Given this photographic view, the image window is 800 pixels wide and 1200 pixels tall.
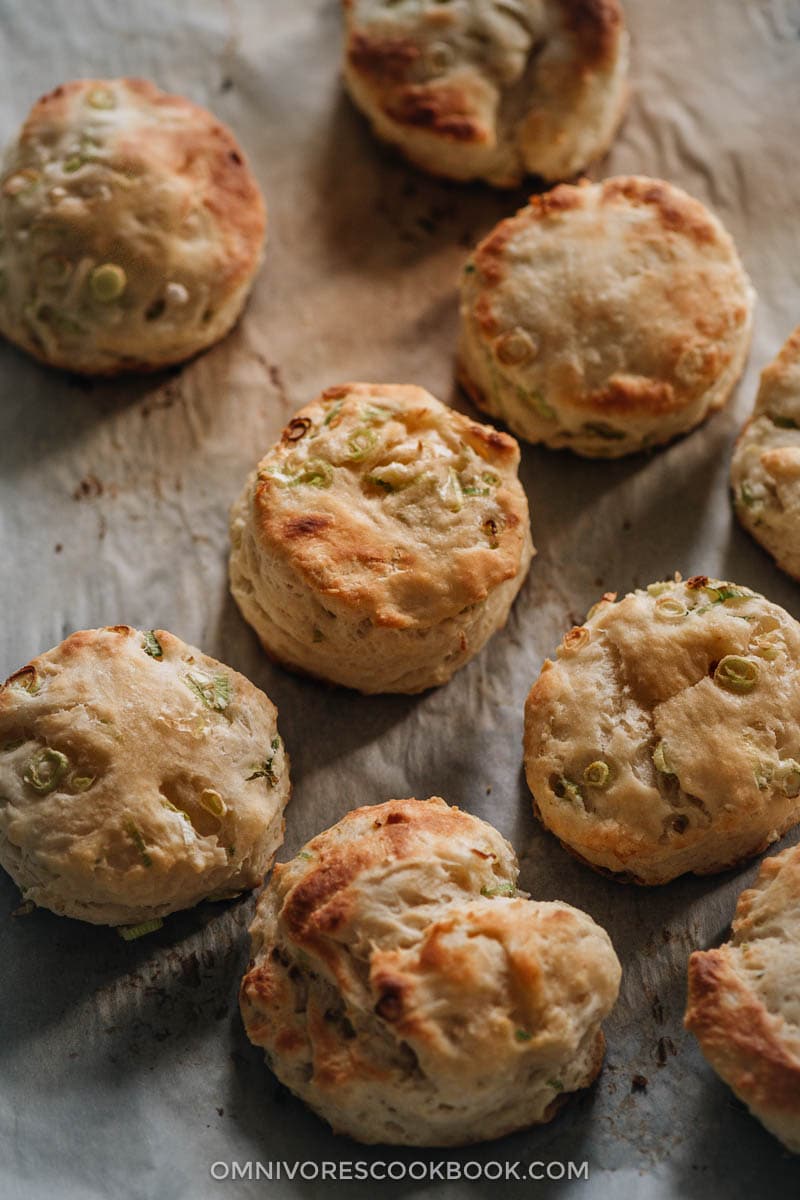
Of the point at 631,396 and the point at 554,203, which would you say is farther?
the point at 554,203

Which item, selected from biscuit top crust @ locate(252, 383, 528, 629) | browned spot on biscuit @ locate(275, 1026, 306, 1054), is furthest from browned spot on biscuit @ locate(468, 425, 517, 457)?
browned spot on biscuit @ locate(275, 1026, 306, 1054)

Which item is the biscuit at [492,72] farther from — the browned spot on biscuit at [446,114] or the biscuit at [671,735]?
the biscuit at [671,735]

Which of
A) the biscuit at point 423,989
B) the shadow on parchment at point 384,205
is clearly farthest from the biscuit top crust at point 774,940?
the shadow on parchment at point 384,205

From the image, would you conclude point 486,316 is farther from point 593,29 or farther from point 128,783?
point 128,783

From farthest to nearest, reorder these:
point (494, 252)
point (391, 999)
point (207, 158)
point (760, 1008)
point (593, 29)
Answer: point (593, 29)
point (207, 158)
point (494, 252)
point (760, 1008)
point (391, 999)

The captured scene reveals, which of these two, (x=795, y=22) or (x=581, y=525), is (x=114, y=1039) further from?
(x=795, y=22)

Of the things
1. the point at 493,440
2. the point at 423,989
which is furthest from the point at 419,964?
the point at 493,440
